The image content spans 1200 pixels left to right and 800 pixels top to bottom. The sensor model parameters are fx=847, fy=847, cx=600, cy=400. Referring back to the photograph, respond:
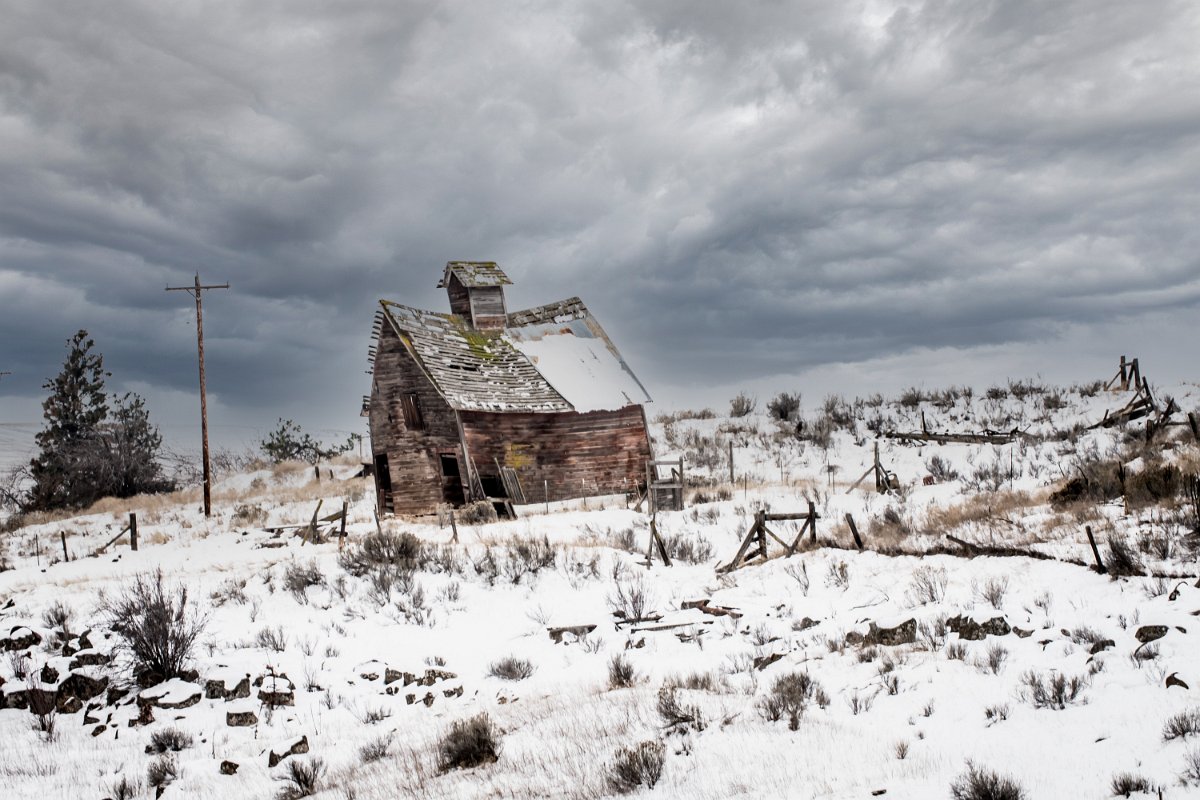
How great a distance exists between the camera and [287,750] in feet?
26.7

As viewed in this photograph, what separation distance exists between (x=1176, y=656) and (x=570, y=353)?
82.9 feet

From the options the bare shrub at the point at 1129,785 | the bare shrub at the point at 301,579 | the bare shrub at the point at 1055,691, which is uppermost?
the bare shrub at the point at 301,579

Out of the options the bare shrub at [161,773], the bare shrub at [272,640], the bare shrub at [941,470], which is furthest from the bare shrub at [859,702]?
the bare shrub at [941,470]

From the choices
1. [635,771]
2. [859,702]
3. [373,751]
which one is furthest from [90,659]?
[859,702]

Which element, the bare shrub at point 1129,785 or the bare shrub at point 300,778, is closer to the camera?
the bare shrub at point 1129,785

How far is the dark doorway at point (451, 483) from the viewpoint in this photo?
89.4 feet

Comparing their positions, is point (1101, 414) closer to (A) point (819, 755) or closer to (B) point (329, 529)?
(B) point (329, 529)

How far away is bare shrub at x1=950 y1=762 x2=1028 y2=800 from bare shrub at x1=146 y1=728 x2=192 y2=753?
24.1 ft

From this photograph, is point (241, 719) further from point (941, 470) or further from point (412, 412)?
point (941, 470)

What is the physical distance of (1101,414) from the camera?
112 feet

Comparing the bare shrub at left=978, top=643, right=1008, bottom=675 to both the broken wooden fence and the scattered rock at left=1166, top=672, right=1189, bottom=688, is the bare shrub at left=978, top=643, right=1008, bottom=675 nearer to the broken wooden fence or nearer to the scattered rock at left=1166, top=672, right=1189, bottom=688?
the scattered rock at left=1166, top=672, right=1189, bottom=688

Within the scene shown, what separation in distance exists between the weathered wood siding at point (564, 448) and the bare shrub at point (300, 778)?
1918cm

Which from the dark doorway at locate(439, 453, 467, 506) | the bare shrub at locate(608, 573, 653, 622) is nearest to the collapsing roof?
the dark doorway at locate(439, 453, 467, 506)

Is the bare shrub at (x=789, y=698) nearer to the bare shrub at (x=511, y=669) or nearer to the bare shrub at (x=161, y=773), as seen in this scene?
the bare shrub at (x=511, y=669)
